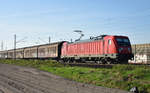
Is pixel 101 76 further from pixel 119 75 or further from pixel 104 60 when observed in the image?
pixel 104 60

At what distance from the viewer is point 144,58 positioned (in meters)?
35.2

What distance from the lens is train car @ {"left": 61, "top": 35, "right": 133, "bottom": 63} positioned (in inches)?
969

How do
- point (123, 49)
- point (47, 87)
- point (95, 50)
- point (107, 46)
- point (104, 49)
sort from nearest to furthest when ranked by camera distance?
point (47, 87) → point (123, 49) → point (107, 46) → point (104, 49) → point (95, 50)

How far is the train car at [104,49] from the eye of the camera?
24.6 meters

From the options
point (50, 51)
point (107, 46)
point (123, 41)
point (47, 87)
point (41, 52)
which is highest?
point (123, 41)

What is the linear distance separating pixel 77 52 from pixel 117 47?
9.72 m

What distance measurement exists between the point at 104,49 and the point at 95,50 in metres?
2.13

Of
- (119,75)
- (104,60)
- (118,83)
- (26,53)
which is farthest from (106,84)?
(26,53)

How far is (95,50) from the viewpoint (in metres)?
28.4

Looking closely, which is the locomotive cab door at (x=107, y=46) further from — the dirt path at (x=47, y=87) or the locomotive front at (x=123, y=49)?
the dirt path at (x=47, y=87)

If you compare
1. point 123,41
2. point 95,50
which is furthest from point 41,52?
point 123,41

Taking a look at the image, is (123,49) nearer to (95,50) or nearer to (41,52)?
(95,50)

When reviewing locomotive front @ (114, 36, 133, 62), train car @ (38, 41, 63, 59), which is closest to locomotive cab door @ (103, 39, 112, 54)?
locomotive front @ (114, 36, 133, 62)

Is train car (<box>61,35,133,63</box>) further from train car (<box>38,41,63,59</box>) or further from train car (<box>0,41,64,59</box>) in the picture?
train car (<box>0,41,64,59</box>)
